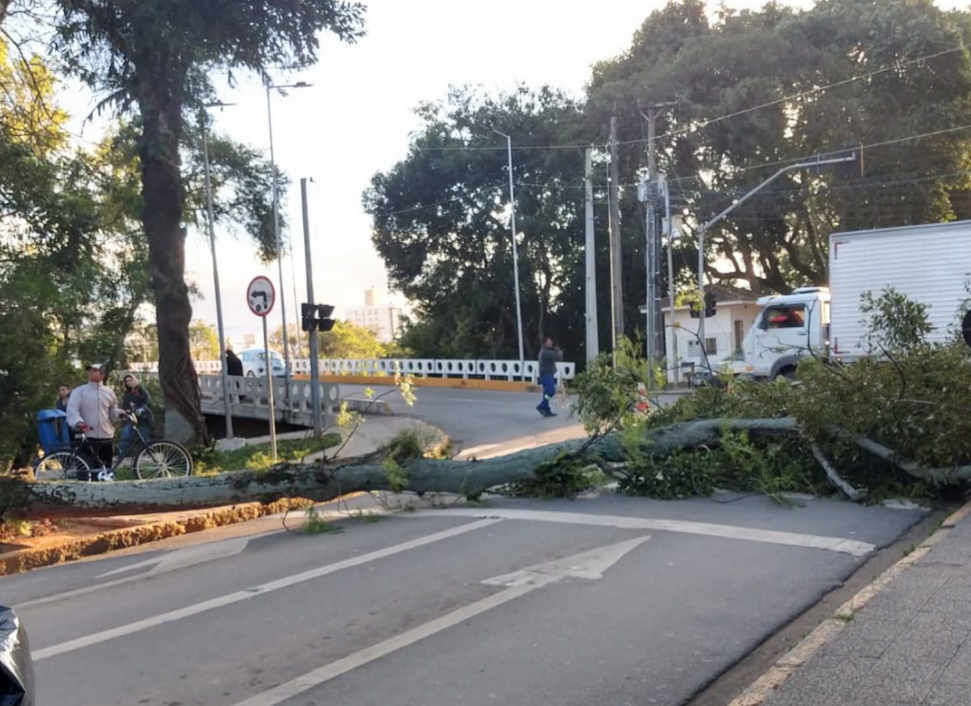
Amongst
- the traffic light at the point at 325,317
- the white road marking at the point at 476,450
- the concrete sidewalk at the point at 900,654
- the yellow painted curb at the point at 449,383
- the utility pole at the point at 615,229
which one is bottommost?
the white road marking at the point at 476,450

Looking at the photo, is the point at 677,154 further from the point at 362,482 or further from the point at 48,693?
the point at 48,693

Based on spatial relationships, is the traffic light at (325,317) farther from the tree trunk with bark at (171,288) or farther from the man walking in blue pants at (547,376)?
the man walking in blue pants at (547,376)

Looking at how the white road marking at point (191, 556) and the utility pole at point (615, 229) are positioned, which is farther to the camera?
the utility pole at point (615, 229)

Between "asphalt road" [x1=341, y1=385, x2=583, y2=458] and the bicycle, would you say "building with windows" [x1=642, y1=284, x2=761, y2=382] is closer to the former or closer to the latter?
"asphalt road" [x1=341, y1=385, x2=583, y2=458]

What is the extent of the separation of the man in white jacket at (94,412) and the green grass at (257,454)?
4.46 ft

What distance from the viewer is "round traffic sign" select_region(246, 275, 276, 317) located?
46.6 feet

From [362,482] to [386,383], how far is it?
2698 centimetres

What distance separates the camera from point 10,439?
35.6 feet

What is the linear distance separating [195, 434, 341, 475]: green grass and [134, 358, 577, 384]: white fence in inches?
547

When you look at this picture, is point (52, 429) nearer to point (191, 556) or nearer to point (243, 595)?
point (191, 556)

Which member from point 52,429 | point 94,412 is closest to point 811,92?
point 52,429

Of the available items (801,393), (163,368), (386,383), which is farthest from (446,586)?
(386,383)

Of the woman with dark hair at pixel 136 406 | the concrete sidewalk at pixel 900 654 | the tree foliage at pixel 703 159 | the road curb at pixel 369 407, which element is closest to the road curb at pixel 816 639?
the concrete sidewalk at pixel 900 654

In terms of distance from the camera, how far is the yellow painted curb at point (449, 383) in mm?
32031
